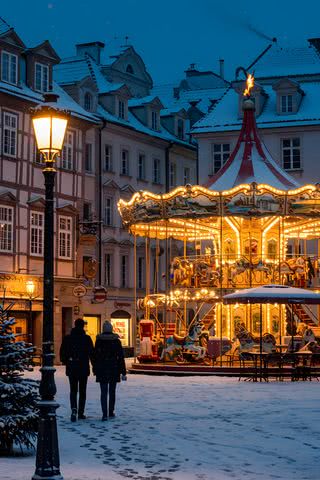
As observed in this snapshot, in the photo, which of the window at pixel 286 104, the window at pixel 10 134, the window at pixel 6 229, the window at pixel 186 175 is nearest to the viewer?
the window at pixel 6 229

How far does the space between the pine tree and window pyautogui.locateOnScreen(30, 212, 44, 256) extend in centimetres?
3038

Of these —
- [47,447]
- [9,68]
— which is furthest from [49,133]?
[9,68]

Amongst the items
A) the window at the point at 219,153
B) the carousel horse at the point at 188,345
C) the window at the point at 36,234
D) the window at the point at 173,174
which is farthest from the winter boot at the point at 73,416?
the window at the point at 173,174

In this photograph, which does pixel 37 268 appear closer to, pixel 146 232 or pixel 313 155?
pixel 146 232

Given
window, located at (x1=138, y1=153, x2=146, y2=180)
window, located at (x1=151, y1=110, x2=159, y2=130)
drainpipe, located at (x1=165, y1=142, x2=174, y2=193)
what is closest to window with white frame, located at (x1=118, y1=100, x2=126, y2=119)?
window, located at (x1=138, y1=153, x2=146, y2=180)

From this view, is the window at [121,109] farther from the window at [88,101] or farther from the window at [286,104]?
the window at [286,104]

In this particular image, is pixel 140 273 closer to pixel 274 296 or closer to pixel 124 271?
pixel 124 271

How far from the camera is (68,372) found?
60.3 feet

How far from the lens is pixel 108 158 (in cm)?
5394

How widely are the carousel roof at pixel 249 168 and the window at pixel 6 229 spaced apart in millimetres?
9901

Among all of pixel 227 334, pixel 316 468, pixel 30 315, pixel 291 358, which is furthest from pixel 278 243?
pixel 316 468

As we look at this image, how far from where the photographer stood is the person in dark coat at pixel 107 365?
18.5m

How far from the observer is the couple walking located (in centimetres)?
1830

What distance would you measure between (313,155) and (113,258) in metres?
11.4
